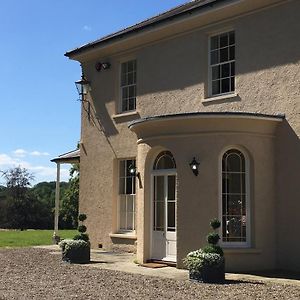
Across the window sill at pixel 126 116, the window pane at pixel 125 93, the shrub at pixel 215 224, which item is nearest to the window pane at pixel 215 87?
the window sill at pixel 126 116

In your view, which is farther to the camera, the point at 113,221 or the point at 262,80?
Answer: the point at 113,221

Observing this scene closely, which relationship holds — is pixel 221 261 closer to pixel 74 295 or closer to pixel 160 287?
pixel 160 287

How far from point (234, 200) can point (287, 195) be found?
4.28ft

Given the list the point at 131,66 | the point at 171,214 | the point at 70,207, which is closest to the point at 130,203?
the point at 171,214

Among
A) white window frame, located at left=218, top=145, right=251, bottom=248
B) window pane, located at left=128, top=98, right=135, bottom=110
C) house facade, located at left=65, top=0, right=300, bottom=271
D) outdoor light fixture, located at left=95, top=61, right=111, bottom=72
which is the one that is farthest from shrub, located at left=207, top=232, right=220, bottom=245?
outdoor light fixture, located at left=95, top=61, right=111, bottom=72

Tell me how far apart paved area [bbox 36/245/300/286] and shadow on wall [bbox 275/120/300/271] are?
0.84 metres

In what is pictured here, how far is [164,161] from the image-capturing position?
14305mm

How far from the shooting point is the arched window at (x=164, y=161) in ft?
46.3

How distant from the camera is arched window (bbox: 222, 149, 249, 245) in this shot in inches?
519

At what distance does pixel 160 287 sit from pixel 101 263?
13.9 ft

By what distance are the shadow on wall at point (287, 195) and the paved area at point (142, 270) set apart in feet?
2.77

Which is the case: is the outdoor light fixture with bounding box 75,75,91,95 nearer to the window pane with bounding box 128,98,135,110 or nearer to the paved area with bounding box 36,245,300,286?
the window pane with bounding box 128,98,135,110

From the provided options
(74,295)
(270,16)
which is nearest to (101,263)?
(74,295)

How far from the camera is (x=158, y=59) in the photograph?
1689cm
